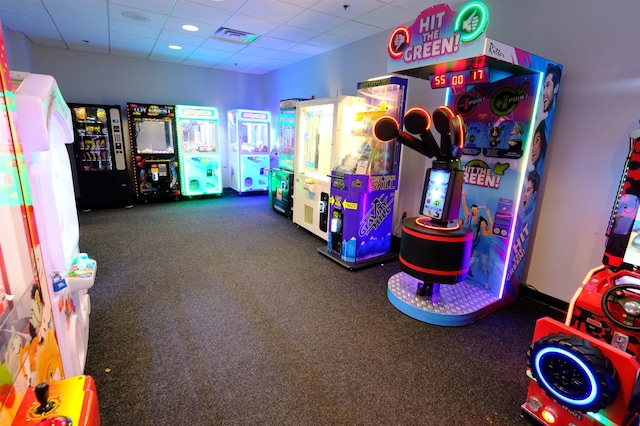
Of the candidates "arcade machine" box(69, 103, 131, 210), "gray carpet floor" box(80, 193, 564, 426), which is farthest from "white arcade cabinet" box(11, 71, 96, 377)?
"arcade machine" box(69, 103, 131, 210)

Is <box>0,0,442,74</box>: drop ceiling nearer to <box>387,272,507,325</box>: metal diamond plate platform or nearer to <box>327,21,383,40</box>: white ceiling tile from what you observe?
<box>327,21,383,40</box>: white ceiling tile

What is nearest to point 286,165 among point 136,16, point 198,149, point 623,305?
point 198,149

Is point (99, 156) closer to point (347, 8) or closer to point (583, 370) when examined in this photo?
point (347, 8)

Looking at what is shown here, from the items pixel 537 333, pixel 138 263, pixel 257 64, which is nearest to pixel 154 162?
pixel 257 64

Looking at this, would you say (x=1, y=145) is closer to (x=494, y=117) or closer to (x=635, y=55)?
(x=494, y=117)

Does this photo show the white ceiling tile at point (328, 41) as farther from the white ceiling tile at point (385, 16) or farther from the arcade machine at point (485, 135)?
the arcade machine at point (485, 135)


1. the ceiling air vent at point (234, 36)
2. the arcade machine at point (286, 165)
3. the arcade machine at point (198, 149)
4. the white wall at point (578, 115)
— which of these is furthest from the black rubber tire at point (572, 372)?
the arcade machine at point (198, 149)

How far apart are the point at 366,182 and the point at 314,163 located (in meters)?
1.56

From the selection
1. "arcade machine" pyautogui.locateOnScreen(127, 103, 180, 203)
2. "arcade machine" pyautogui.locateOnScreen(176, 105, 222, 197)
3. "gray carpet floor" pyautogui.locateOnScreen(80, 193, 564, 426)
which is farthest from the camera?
"arcade machine" pyautogui.locateOnScreen(176, 105, 222, 197)

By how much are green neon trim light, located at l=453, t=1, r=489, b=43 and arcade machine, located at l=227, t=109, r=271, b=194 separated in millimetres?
5192

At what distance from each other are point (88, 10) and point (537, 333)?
515cm

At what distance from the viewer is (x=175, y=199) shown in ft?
21.4

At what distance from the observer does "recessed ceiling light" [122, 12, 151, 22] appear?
12.2 feet

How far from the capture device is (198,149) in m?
6.54
